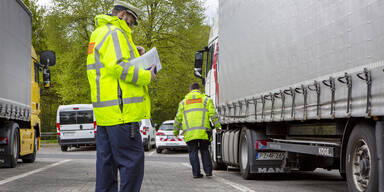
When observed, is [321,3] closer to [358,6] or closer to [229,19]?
[358,6]

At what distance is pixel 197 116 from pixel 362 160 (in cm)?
568

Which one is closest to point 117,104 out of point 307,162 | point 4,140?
point 307,162

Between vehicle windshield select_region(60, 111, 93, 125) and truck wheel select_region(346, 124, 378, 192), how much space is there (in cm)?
2211

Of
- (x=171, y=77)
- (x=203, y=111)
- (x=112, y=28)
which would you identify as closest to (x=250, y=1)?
(x=203, y=111)

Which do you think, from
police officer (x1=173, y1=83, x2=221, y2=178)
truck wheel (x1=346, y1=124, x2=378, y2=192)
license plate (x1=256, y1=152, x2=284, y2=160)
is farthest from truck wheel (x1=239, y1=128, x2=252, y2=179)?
truck wheel (x1=346, y1=124, x2=378, y2=192)

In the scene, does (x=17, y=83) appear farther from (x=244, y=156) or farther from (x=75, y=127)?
(x=75, y=127)

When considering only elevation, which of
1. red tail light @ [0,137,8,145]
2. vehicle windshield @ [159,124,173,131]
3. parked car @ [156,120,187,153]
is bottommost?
parked car @ [156,120,187,153]

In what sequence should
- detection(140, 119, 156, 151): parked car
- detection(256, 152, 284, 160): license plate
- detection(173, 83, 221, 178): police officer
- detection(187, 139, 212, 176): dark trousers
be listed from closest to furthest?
detection(256, 152, 284, 160): license plate < detection(187, 139, 212, 176): dark trousers < detection(173, 83, 221, 178): police officer < detection(140, 119, 156, 151): parked car

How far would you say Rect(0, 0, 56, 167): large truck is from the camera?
12.5 meters

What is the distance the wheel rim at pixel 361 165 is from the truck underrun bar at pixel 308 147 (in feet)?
2.19

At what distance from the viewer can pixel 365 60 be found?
5.87 m

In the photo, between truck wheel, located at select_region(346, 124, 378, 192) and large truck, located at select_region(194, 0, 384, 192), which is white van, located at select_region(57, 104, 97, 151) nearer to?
large truck, located at select_region(194, 0, 384, 192)

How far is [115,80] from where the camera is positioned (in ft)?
15.6

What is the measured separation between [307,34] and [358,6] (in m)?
1.56
